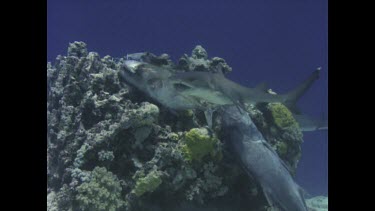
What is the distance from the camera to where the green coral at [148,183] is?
7305 millimetres

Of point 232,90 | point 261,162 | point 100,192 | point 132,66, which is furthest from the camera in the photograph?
point 132,66

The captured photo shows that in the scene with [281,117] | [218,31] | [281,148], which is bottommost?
[281,148]

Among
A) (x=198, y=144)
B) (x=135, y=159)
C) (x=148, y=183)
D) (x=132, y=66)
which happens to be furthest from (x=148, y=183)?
(x=132, y=66)

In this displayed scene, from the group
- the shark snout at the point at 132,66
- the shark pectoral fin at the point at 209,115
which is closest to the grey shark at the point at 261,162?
the shark pectoral fin at the point at 209,115

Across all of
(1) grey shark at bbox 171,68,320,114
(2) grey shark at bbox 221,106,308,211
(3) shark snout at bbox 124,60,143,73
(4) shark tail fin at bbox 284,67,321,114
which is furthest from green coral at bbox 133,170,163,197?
(4) shark tail fin at bbox 284,67,321,114

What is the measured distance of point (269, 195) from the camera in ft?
25.5

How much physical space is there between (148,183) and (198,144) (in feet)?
4.20

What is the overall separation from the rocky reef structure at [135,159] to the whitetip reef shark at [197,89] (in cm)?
30

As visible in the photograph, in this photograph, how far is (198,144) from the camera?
309 inches

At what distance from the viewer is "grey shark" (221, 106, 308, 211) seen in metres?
7.70

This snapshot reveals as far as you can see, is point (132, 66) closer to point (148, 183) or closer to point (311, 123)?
point (148, 183)

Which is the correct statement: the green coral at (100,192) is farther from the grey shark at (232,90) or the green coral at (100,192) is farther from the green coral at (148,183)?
the grey shark at (232,90)
